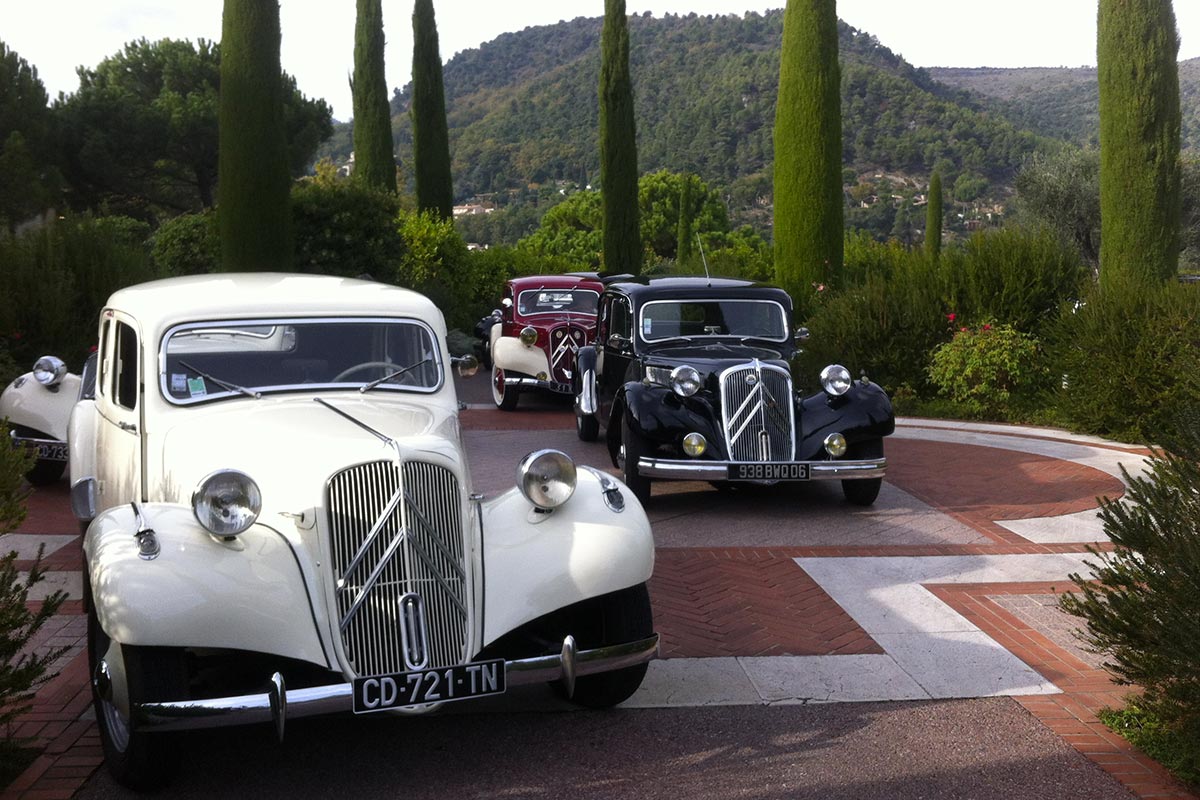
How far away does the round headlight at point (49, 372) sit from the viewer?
950 centimetres

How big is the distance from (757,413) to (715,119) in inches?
2926

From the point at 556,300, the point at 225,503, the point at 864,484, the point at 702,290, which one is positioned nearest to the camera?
the point at 225,503

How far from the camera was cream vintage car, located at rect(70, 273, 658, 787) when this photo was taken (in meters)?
4.12

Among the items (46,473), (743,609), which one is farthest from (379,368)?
(46,473)

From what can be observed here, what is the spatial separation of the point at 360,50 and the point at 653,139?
54.9 m

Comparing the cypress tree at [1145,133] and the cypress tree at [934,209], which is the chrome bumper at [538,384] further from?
the cypress tree at [934,209]

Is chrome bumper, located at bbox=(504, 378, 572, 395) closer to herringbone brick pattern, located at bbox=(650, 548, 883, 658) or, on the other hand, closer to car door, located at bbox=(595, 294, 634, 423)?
car door, located at bbox=(595, 294, 634, 423)

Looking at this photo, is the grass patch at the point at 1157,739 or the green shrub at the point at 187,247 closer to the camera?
the grass patch at the point at 1157,739

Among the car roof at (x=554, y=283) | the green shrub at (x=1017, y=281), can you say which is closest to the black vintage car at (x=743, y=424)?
the green shrub at (x=1017, y=281)

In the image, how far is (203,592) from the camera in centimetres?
414

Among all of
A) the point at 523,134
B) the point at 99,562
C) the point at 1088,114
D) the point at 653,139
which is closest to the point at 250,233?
the point at 99,562

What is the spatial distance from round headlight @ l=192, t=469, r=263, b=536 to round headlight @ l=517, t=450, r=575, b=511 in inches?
45.6

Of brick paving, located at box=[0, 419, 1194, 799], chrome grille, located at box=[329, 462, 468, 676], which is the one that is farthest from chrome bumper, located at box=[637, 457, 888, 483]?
chrome grille, located at box=[329, 462, 468, 676]

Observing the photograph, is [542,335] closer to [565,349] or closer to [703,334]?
[565,349]
